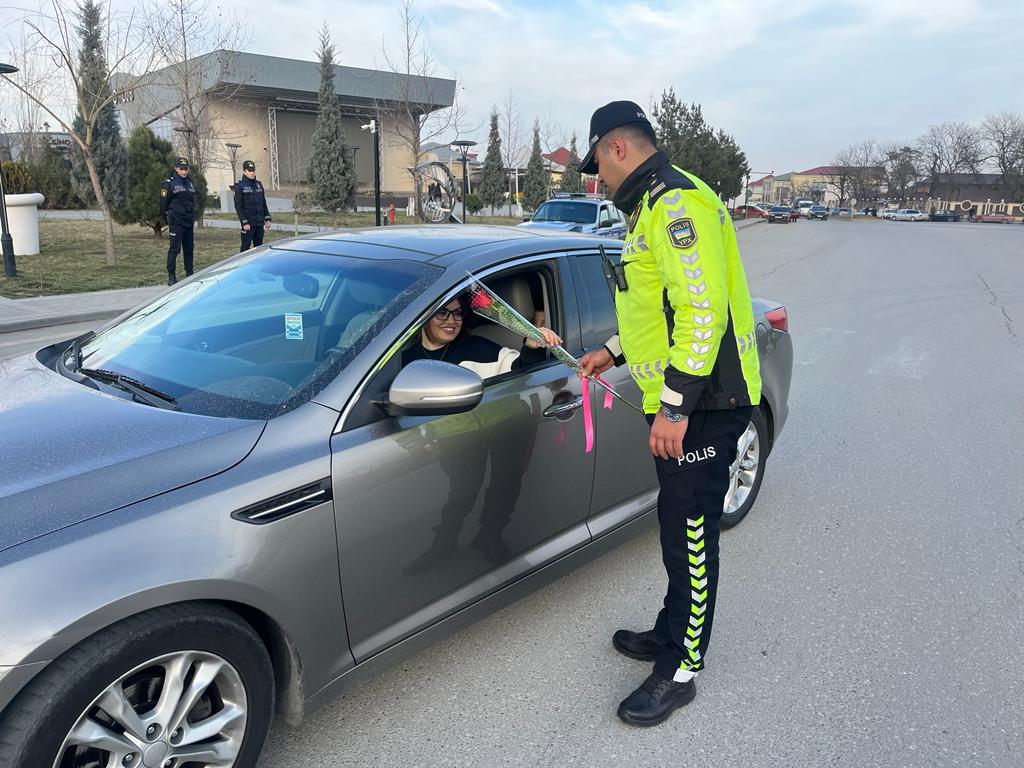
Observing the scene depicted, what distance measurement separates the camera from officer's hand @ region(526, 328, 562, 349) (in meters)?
2.86

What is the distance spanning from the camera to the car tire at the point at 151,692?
1574 millimetres

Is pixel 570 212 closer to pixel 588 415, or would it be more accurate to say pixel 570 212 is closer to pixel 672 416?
pixel 588 415

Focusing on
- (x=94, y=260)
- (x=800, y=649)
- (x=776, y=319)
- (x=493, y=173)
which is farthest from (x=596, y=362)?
(x=493, y=173)

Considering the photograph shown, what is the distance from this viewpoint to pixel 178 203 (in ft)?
39.2

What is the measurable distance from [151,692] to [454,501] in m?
0.99

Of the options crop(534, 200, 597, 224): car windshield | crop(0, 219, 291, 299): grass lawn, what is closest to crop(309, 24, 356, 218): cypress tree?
crop(0, 219, 291, 299): grass lawn

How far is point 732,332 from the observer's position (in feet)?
7.69

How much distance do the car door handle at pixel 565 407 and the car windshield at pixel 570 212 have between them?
14381mm

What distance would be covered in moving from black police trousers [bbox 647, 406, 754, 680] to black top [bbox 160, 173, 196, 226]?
11.4 m

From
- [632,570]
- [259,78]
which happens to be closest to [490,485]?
[632,570]

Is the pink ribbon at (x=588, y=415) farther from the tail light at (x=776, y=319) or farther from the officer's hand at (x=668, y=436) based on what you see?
the tail light at (x=776, y=319)

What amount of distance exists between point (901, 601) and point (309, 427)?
275 centimetres

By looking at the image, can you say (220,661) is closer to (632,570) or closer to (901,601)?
(632,570)

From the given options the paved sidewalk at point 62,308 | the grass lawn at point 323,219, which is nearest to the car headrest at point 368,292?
the paved sidewalk at point 62,308
